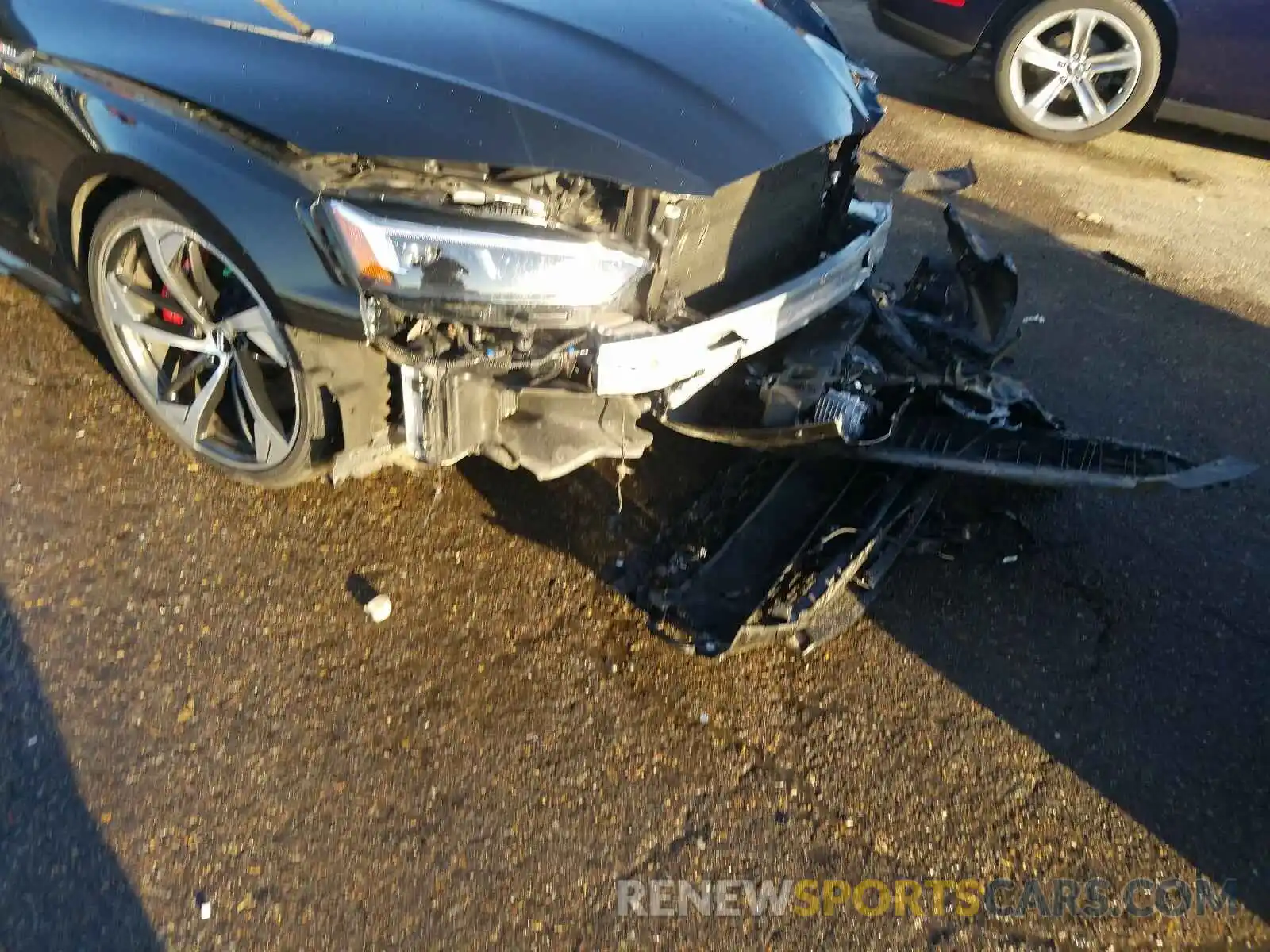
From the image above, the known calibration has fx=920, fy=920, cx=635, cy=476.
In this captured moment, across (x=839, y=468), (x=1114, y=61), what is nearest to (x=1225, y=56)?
(x=1114, y=61)

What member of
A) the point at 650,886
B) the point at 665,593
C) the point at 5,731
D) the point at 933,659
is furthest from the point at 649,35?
the point at 5,731

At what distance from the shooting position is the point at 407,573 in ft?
9.07

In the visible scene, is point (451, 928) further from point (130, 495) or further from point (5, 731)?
point (130, 495)

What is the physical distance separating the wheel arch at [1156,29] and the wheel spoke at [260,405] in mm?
5400

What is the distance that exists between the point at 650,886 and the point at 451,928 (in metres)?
0.45

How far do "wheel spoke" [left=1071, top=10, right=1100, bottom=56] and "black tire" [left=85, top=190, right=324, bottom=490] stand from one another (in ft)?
18.1

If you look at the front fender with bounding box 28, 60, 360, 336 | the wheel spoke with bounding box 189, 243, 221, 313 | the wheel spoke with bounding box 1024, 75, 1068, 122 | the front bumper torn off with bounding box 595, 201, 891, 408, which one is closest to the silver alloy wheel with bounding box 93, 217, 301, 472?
the wheel spoke with bounding box 189, 243, 221, 313

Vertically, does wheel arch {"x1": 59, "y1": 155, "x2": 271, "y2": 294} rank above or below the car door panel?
above

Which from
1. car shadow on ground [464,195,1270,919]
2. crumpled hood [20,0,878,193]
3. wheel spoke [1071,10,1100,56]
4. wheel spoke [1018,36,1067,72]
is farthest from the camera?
wheel spoke [1018,36,1067,72]

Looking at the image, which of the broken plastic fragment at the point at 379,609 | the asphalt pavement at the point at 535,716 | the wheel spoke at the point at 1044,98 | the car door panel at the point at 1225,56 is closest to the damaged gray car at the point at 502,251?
the asphalt pavement at the point at 535,716

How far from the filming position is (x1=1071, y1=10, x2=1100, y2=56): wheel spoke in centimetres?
575

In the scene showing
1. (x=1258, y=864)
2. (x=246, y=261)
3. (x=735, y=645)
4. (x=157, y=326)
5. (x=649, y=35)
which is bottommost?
(x=1258, y=864)

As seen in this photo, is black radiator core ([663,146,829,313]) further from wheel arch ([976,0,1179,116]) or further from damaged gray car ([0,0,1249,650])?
wheel arch ([976,0,1179,116])

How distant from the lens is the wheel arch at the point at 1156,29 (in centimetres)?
563
